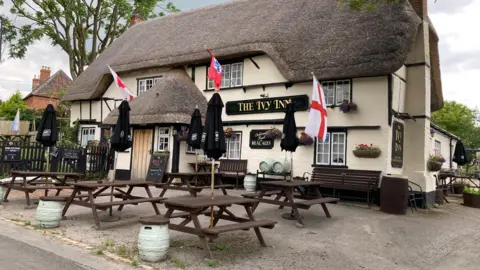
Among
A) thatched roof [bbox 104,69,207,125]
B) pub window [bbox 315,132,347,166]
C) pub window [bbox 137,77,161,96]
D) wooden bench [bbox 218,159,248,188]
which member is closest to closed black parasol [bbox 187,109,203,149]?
thatched roof [bbox 104,69,207,125]

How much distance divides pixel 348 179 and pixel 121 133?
710 cm

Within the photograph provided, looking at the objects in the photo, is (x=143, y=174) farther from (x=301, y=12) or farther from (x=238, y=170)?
(x=301, y=12)

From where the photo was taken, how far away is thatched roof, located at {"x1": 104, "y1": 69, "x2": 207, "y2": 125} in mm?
14031

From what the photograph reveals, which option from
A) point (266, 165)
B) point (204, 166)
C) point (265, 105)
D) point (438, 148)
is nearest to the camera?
point (266, 165)

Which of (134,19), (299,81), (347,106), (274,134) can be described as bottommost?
(274,134)

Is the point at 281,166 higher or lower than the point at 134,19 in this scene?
lower

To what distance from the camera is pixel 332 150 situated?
12297 mm

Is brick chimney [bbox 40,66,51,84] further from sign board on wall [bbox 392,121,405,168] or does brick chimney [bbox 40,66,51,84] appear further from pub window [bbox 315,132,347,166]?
sign board on wall [bbox 392,121,405,168]

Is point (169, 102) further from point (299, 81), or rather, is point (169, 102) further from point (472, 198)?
point (472, 198)

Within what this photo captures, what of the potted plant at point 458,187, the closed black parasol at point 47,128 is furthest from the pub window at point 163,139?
the potted plant at point 458,187

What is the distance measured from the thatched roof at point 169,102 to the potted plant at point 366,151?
637 centimetres

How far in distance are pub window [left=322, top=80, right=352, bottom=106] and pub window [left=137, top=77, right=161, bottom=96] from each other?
8.60 metres

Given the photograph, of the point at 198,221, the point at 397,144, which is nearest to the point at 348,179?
the point at 397,144

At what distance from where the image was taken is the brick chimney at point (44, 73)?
44044 millimetres
